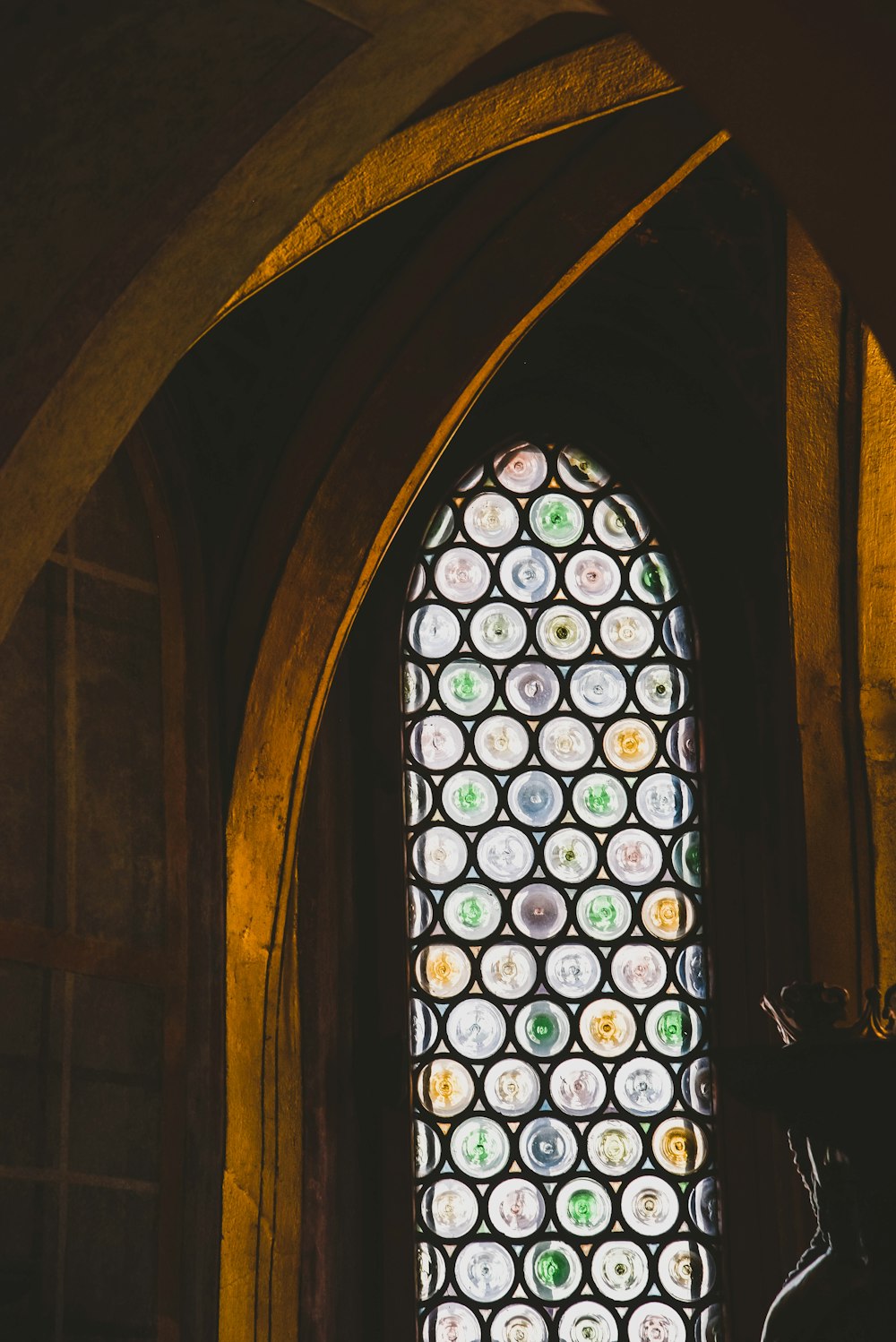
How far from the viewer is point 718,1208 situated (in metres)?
8.53

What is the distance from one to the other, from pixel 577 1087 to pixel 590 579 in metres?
2.43

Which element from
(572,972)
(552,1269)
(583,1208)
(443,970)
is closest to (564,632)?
(572,972)

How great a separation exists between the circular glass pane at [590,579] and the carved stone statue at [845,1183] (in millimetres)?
5511

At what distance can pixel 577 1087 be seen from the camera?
8.65 m

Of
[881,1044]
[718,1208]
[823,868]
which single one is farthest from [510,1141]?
[881,1044]

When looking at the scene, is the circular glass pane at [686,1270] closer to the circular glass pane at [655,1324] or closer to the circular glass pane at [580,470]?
the circular glass pane at [655,1324]

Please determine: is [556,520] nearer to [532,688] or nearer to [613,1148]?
[532,688]

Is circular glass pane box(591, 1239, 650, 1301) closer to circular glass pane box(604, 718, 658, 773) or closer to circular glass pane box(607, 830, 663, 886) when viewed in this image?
circular glass pane box(607, 830, 663, 886)

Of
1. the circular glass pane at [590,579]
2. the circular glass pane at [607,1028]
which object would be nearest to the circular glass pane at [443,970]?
the circular glass pane at [607,1028]

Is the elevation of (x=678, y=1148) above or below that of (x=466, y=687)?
below

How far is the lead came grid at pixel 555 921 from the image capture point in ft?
27.6

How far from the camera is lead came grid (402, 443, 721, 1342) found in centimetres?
840

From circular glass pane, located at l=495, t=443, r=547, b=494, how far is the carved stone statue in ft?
19.0

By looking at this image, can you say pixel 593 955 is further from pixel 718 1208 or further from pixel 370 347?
pixel 370 347
